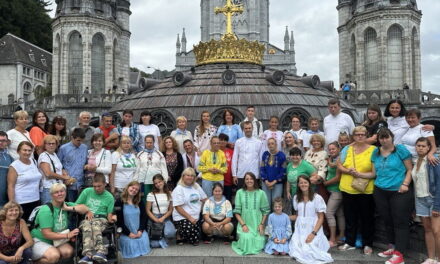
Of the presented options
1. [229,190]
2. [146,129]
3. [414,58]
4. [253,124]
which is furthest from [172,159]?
[414,58]

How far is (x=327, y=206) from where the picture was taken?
24.6ft

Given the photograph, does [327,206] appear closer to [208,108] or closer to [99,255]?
[99,255]

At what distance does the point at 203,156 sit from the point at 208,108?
17.3 feet

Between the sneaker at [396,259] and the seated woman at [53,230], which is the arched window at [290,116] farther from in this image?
the seated woman at [53,230]

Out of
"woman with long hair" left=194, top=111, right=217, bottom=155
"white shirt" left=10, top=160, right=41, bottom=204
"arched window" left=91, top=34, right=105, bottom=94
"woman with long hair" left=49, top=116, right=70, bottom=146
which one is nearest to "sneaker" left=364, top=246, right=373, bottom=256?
"woman with long hair" left=194, top=111, right=217, bottom=155

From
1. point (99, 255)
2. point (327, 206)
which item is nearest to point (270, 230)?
point (327, 206)

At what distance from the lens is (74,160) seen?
7.55m

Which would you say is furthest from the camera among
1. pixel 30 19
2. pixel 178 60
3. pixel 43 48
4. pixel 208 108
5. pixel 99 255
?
pixel 178 60

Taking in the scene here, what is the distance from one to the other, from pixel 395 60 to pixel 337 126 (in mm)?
38257

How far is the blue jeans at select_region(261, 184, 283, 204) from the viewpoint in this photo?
793 centimetres

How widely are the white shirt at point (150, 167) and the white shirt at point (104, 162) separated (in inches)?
21.0

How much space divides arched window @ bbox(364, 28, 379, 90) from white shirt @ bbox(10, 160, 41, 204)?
41292 mm

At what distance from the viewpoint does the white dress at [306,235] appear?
6.77m

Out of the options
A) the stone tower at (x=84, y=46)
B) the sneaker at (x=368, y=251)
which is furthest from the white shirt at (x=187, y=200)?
the stone tower at (x=84, y=46)
